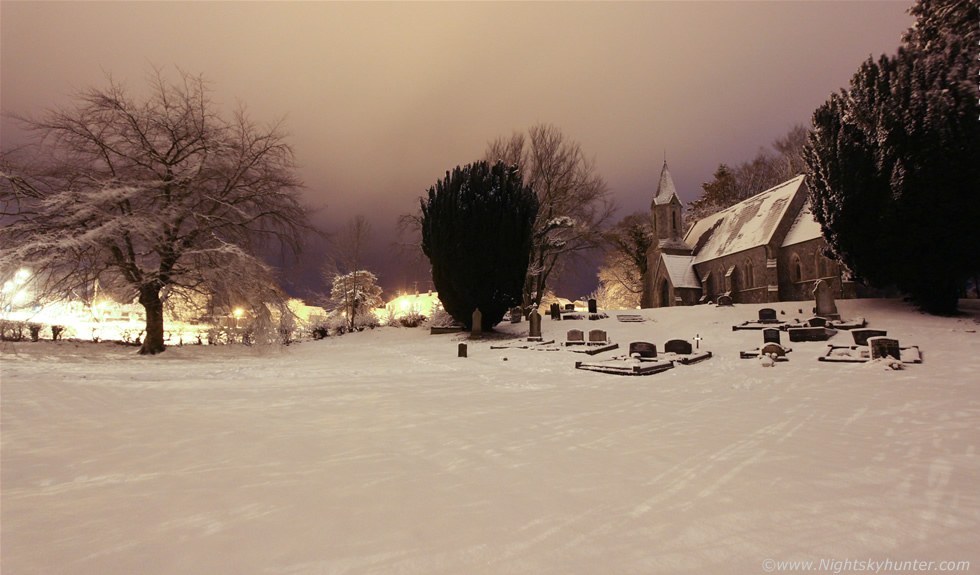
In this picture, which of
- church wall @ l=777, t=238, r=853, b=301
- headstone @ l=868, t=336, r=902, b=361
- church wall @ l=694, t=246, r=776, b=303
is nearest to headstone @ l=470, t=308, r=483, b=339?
headstone @ l=868, t=336, r=902, b=361

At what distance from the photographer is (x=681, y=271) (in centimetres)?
3356

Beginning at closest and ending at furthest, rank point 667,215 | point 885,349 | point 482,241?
point 885,349, point 482,241, point 667,215

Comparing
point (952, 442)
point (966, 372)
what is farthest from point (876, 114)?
point (952, 442)

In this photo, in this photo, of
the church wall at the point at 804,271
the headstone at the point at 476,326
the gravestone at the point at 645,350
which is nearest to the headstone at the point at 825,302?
the church wall at the point at 804,271

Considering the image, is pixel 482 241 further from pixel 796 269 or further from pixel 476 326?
pixel 796 269

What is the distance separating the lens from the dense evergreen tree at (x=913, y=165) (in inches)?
567

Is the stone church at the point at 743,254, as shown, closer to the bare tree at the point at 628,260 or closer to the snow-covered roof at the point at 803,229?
the snow-covered roof at the point at 803,229

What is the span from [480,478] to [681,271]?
33.9 m

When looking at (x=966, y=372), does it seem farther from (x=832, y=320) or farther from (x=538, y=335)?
(x=538, y=335)

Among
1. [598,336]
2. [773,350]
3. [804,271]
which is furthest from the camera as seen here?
[804,271]

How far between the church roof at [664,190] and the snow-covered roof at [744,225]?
4.11 m

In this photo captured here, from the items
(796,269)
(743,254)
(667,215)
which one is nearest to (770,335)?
(796,269)

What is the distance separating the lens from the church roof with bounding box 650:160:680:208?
117ft

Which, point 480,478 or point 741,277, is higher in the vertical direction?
point 741,277
